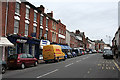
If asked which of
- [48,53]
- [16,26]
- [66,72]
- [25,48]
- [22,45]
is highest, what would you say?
[16,26]

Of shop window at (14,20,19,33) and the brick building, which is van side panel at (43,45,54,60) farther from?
shop window at (14,20,19,33)

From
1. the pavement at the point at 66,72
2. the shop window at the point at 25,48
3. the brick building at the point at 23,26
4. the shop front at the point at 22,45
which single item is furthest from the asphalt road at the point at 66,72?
the shop window at the point at 25,48

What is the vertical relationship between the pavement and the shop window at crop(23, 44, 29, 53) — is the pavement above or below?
below

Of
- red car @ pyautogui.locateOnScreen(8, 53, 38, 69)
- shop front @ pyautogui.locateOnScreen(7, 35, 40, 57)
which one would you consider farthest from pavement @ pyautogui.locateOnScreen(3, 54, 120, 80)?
shop front @ pyautogui.locateOnScreen(7, 35, 40, 57)

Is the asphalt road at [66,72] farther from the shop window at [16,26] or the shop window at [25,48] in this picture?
the shop window at [25,48]

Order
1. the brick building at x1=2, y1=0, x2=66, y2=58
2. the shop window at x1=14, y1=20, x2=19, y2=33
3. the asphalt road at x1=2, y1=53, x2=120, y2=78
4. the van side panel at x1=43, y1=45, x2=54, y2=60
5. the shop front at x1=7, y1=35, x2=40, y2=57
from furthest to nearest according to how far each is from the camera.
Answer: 1. the van side panel at x1=43, y1=45, x2=54, y2=60
2. the shop window at x1=14, y1=20, x2=19, y2=33
3. the shop front at x1=7, y1=35, x2=40, y2=57
4. the brick building at x1=2, y1=0, x2=66, y2=58
5. the asphalt road at x1=2, y1=53, x2=120, y2=78

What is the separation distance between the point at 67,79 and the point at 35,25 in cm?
1929

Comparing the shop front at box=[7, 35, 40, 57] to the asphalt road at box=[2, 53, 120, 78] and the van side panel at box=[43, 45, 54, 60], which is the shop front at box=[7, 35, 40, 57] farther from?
the asphalt road at box=[2, 53, 120, 78]

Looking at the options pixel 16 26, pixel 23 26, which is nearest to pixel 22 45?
pixel 23 26

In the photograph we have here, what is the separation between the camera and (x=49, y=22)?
34.2 metres

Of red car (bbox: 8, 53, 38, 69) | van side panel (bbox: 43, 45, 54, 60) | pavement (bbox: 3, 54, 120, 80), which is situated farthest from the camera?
van side panel (bbox: 43, 45, 54, 60)

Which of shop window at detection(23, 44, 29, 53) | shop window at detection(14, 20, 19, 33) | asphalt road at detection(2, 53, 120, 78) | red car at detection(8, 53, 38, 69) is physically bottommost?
asphalt road at detection(2, 53, 120, 78)

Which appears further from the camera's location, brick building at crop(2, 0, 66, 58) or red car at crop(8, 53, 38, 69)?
brick building at crop(2, 0, 66, 58)

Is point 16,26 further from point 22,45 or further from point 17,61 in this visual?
point 17,61
